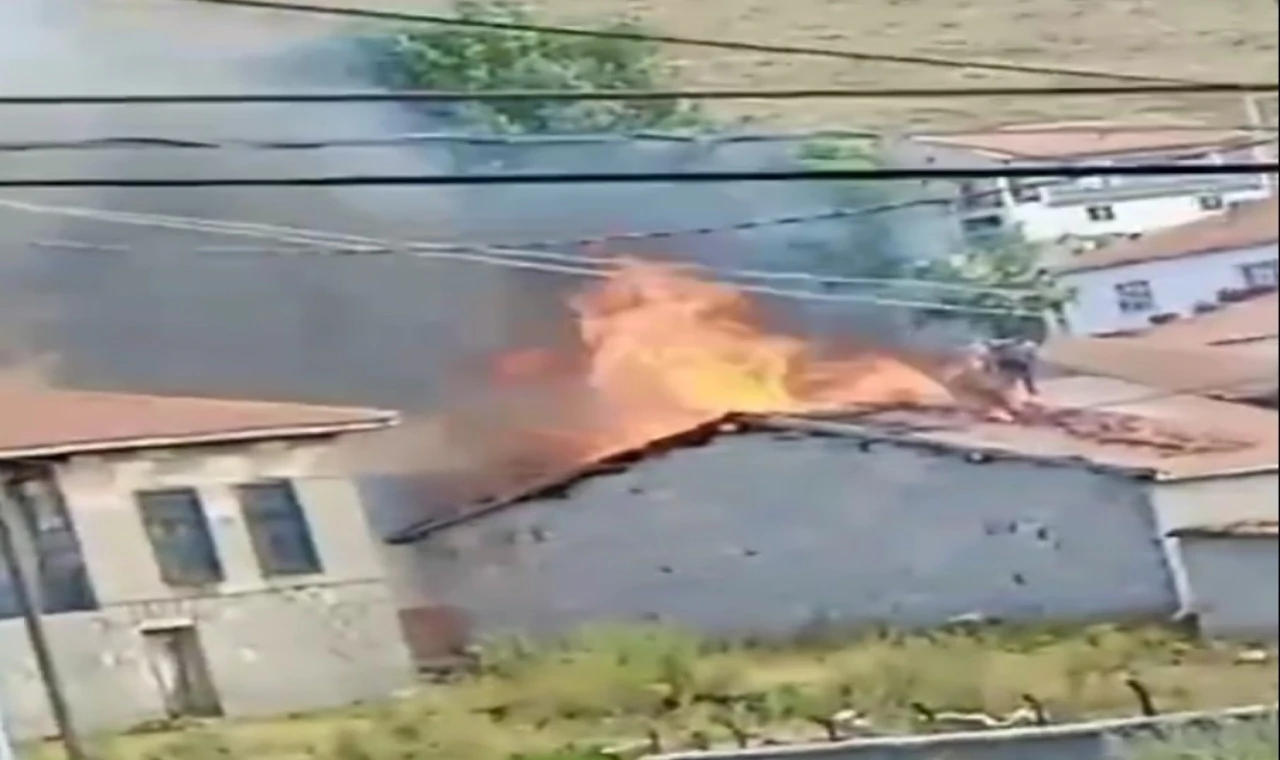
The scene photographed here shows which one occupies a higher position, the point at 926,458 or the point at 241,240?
the point at 241,240

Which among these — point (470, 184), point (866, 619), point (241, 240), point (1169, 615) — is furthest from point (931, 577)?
point (241, 240)

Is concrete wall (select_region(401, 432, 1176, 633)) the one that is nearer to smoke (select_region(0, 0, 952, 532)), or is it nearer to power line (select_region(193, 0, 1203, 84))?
smoke (select_region(0, 0, 952, 532))

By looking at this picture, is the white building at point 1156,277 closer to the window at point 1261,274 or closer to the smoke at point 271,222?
the window at point 1261,274

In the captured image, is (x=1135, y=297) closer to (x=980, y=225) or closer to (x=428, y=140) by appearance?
(x=980, y=225)

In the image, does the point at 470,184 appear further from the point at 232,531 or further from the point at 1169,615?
the point at 1169,615

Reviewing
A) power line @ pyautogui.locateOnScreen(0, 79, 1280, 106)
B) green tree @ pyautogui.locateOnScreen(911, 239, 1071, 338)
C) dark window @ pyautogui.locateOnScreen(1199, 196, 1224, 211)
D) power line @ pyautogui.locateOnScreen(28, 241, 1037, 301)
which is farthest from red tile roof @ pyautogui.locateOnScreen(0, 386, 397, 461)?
dark window @ pyautogui.locateOnScreen(1199, 196, 1224, 211)

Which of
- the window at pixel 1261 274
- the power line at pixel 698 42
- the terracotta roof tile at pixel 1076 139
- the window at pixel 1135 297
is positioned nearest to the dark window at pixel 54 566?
the power line at pixel 698 42
